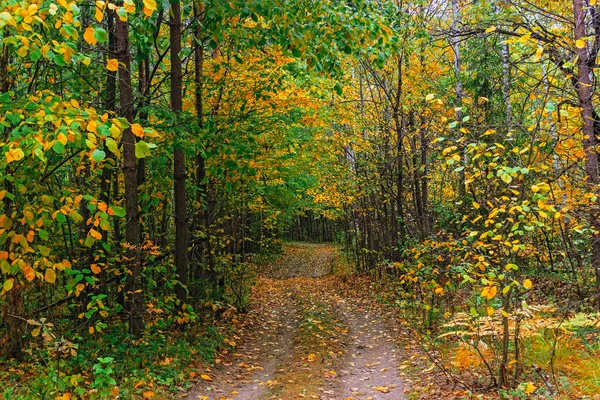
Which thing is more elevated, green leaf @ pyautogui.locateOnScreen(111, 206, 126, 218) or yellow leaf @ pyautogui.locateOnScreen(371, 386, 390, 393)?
green leaf @ pyautogui.locateOnScreen(111, 206, 126, 218)

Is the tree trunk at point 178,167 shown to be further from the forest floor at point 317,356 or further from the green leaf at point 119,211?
the green leaf at point 119,211

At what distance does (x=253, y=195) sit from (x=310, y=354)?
304 inches

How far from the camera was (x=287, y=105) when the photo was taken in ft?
34.1

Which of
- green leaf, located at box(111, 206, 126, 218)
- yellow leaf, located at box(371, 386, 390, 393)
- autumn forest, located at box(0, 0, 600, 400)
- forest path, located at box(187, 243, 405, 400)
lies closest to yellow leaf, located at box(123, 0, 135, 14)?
autumn forest, located at box(0, 0, 600, 400)

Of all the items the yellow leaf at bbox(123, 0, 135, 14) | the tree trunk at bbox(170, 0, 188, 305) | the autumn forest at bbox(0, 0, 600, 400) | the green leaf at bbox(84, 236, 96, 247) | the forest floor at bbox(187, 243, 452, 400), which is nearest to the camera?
the yellow leaf at bbox(123, 0, 135, 14)

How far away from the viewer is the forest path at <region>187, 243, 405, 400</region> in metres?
6.54

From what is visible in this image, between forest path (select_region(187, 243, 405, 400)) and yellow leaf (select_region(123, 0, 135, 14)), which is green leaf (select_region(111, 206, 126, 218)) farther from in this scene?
forest path (select_region(187, 243, 405, 400))

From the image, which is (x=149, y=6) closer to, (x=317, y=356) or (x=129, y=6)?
(x=129, y=6)

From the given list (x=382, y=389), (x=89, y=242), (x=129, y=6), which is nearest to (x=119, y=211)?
(x=89, y=242)

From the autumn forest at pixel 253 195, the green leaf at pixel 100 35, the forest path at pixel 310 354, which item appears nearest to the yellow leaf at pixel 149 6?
the autumn forest at pixel 253 195

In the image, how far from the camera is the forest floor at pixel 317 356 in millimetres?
6535

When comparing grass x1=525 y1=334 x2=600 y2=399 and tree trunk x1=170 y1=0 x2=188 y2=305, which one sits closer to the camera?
grass x1=525 y1=334 x2=600 y2=399

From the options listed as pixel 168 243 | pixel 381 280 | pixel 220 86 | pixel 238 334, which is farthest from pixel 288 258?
pixel 220 86

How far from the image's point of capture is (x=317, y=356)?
8438mm
